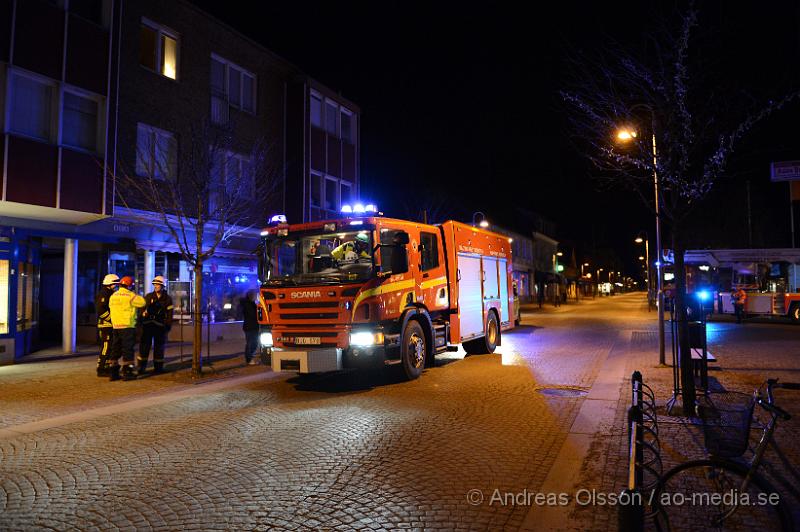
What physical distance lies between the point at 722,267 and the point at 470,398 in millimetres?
27958

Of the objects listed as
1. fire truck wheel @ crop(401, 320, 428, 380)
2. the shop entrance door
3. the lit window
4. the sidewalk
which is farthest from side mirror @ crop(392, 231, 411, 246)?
the lit window

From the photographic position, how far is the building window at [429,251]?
10719 mm

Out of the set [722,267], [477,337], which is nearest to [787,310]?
[722,267]

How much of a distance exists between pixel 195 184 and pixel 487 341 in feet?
26.0

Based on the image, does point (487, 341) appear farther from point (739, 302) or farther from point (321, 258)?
point (739, 302)

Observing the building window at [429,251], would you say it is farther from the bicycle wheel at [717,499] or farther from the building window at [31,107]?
the building window at [31,107]

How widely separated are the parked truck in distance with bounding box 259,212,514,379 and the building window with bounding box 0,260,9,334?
290 inches

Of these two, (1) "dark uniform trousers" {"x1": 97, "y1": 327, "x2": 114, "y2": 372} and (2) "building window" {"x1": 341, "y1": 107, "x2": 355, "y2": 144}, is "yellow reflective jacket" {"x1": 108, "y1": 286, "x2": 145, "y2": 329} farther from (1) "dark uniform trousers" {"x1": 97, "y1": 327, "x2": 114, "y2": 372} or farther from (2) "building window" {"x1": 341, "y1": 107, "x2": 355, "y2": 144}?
(2) "building window" {"x1": 341, "y1": 107, "x2": 355, "y2": 144}

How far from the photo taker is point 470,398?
27.7 ft

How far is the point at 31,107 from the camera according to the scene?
42.8 feet

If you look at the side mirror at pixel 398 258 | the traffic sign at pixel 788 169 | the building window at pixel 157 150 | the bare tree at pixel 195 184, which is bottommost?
the side mirror at pixel 398 258

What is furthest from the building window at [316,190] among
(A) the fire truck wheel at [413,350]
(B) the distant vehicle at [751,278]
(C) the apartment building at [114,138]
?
(B) the distant vehicle at [751,278]

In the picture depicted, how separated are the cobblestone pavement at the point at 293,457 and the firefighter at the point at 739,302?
1975 cm

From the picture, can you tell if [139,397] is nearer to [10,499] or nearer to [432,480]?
[10,499]
